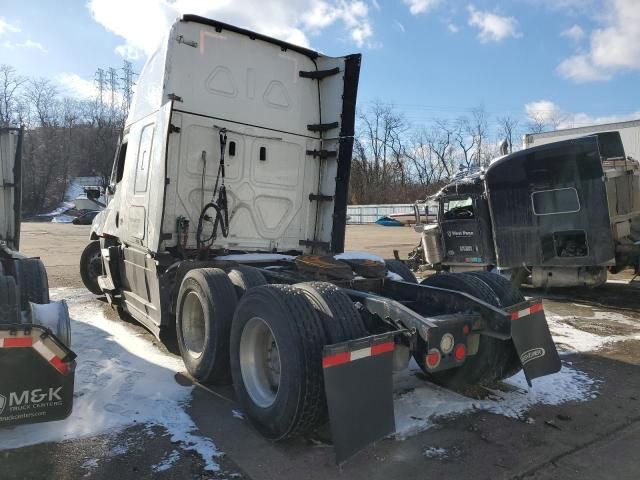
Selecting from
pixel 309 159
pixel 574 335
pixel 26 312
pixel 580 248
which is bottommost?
pixel 574 335

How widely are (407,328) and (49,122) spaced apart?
3657 inches

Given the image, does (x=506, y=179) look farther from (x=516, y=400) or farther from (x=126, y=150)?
(x=126, y=150)

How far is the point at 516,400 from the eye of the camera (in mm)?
4320

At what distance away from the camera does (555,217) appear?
8.45 m

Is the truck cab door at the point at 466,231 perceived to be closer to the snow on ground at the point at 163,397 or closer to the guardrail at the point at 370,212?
the snow on ground at the point at 163,397

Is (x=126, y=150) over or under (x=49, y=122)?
under

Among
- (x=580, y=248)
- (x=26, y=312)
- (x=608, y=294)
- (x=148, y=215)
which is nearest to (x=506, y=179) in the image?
(x=580, y=248)

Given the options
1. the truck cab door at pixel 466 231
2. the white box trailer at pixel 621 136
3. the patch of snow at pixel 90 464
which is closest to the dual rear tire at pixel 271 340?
the patch of snow at pixel 90 464

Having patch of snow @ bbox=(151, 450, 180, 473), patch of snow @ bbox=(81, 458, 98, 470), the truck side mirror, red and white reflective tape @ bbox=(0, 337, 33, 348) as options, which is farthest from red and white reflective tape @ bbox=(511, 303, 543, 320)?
the truck side mirror

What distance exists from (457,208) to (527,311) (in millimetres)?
6483

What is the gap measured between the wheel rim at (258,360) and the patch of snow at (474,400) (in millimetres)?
1008

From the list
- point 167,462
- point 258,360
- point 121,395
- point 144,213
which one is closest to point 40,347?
point 167,462

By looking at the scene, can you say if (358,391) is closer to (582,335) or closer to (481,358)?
(481,358)

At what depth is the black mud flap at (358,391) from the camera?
9.98 feet
